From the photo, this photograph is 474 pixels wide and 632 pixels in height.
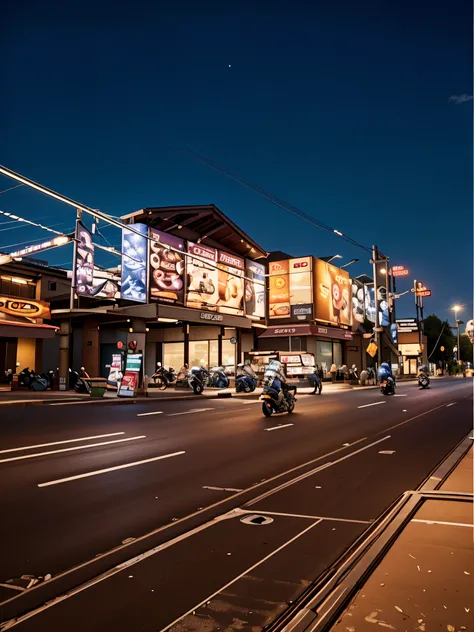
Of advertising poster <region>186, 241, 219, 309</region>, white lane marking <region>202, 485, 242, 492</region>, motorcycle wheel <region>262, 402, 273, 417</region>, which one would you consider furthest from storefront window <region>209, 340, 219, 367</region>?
white lane marking <region>202, 485, 242, 492</region>

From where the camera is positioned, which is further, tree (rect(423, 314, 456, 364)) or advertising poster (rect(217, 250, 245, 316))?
tree (rect(423, 314, 456, 364))

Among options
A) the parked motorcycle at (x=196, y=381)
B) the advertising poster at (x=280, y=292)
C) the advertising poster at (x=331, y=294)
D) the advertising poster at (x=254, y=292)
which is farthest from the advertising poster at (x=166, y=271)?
the advertising poster at (x=331, y=294)

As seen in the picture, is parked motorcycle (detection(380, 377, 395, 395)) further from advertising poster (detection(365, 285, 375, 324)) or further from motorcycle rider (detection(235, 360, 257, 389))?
advertising poster (detection(365, 285, 375, 324))

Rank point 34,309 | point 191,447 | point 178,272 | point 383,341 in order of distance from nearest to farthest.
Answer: point 191,447
point 34,309
point 178,272
point 383,341

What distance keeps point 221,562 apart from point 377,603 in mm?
1338

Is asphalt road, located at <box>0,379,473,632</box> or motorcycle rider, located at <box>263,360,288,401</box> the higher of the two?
motorcycle rider, located at <box>263,360,288,401</box>

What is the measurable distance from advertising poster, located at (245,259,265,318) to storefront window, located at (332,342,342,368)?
515 inches

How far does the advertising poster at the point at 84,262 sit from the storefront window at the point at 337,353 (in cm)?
3668

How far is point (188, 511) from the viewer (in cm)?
563

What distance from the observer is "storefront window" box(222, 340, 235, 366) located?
4559 centimetres

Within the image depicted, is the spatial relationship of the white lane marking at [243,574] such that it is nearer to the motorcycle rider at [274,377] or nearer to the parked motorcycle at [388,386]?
the motorcycle rider at [274,377]

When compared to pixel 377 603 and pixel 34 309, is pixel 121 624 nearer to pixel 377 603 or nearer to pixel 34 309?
pixel 377 603

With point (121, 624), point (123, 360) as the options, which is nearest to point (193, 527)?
point (121, 624)

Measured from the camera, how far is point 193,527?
505 centimetres
